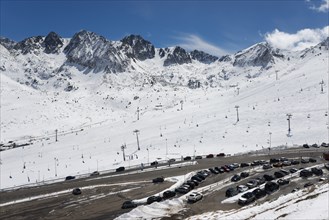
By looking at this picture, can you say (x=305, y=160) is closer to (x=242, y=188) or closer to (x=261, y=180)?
(x=261, y=180)

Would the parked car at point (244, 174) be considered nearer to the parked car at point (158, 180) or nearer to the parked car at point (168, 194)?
the parked car at point (158, 180)

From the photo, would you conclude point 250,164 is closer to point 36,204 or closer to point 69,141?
point 36,204

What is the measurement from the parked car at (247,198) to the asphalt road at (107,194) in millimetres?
838

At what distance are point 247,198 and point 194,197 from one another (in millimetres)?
6717

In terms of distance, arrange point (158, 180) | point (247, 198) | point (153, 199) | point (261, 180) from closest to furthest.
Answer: point (247, 198) → point (153, 199) → point (261, 180) → point (158, 180)

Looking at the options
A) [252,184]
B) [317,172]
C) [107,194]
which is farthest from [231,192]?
[107,194]

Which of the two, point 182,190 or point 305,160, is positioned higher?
point 305,160

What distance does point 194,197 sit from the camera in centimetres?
4859

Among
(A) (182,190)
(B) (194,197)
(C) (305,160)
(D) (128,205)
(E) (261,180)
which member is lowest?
(D) (128,205)

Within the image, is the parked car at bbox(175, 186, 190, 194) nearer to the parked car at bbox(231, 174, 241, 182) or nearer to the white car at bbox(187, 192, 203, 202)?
the white car at bbox(187, 192, 203, 202)

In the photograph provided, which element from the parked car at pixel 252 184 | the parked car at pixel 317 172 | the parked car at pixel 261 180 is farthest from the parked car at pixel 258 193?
the parked car at pixel 317 172

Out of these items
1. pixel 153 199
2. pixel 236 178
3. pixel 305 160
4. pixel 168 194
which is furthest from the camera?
pixel 305 160

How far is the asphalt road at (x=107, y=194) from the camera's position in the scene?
156 ft

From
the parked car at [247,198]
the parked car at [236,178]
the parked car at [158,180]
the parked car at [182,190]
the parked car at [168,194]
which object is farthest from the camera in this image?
the parked car at [158,180]
